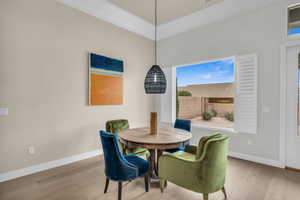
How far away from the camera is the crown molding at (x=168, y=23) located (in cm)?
321

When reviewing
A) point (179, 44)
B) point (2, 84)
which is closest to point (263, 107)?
point (179, 44)

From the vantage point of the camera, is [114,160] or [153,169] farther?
[153,169]

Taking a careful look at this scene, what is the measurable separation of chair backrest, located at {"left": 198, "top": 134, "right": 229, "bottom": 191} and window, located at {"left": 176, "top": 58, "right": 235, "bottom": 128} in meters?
2.30

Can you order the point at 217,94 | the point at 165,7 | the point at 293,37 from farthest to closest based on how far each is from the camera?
the point at 217,94
the point at 165,7
the point at 293,37

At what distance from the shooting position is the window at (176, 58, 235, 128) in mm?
3791

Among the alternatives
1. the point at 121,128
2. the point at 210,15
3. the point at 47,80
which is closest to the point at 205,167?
the point at 121,128

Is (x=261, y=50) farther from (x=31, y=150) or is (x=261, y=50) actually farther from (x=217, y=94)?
(x=31, y=150)

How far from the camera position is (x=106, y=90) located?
3.65 meters

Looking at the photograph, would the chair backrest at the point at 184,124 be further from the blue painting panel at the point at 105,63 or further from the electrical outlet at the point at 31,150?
the electrical outlet at the point at 31,150

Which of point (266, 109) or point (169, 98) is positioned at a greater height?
point (169, 98)

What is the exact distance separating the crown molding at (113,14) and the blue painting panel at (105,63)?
0.89 m

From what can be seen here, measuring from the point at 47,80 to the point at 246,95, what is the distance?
385 cm

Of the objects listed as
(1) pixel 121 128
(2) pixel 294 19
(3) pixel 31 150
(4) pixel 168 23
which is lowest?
(3) pixel 31 150

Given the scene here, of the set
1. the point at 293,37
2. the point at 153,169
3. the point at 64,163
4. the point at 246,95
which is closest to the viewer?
the point at 153,169
